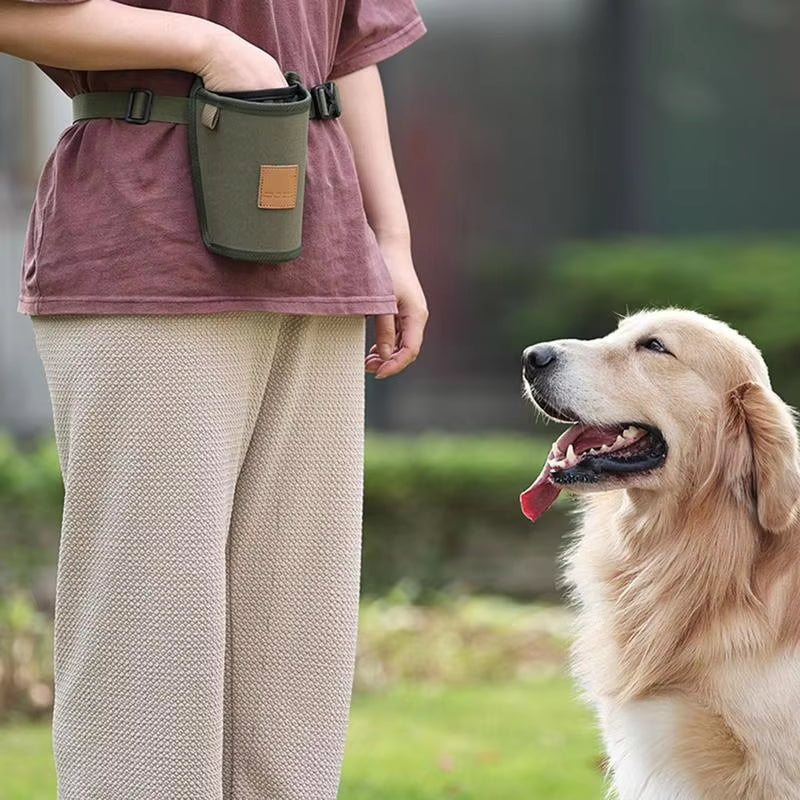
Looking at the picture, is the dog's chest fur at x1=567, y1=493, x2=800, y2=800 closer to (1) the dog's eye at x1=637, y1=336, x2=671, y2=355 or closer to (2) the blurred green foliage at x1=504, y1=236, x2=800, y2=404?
(1) the dog's eye at x1=637, y1=336, x2=671, y2=355

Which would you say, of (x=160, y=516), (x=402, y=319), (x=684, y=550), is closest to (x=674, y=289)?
(x=684, y=550)

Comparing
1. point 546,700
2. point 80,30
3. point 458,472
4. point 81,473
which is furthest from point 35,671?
point 80,30

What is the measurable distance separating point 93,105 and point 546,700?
12.3ft

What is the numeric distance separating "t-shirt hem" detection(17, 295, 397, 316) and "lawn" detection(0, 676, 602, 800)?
2.22 metres

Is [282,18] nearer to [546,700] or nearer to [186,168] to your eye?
[186,168]

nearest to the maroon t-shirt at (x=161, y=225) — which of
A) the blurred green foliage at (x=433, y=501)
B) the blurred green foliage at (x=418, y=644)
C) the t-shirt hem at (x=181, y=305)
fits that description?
the t-shirt hem at (x=181, y=305)

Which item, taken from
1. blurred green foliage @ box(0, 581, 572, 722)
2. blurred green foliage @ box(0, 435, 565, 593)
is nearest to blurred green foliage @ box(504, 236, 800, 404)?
blurred green foliage @ box(0, 435, 565, 593)

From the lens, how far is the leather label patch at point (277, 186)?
6.71 feet

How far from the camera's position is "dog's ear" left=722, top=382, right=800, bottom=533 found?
8.89 ft

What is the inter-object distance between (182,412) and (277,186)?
14.3 inches

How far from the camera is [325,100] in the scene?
221cm

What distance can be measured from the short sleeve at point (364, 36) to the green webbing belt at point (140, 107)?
0.47 m

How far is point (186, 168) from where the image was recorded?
2043 mm

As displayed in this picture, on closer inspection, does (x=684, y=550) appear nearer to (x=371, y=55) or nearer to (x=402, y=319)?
(x=402, y=319)
